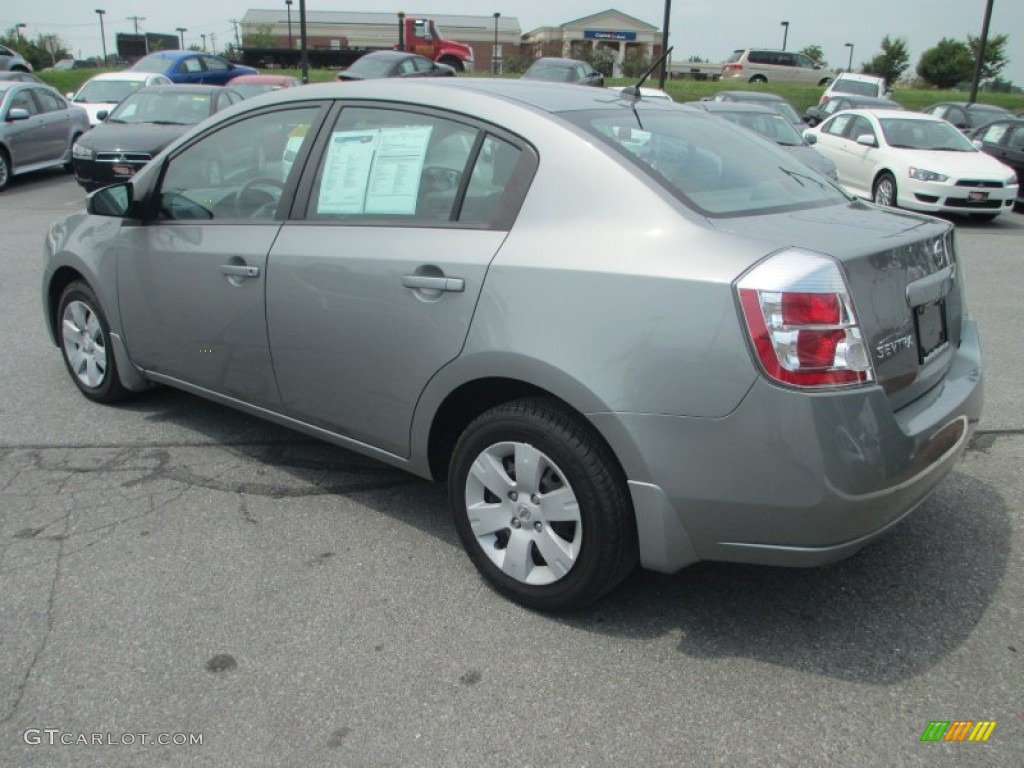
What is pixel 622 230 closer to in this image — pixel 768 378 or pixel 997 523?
pixel 768 378

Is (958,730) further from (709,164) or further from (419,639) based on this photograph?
(709,164)

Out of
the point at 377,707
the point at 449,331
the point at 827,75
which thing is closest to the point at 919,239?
the point at 449,331

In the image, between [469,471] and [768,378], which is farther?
[469,471]

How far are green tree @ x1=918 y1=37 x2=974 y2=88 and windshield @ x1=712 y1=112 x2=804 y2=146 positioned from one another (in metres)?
38.9

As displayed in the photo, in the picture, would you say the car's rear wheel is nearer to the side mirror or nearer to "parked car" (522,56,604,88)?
the side mirror

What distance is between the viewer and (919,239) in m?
2.94

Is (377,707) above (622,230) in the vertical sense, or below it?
below

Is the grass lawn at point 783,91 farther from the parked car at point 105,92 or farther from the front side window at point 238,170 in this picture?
the front side window at point 238,170

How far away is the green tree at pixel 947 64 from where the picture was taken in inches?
1797

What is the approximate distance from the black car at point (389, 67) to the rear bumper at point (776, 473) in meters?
19.9

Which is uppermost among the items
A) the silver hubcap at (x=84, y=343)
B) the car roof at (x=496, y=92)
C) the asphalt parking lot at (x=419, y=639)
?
the car roof at (x=496, y=92)

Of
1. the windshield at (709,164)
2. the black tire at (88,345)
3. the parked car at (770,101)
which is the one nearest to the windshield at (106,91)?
the parked car at (770,101)

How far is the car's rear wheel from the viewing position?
13.0 meters

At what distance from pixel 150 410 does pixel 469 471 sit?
2.60 metres
